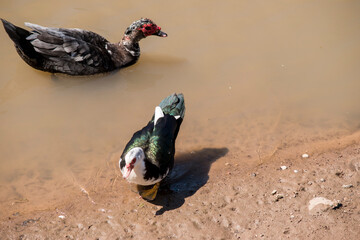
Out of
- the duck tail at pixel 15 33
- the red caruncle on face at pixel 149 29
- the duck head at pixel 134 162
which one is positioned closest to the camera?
the duck head at pixel 134 162

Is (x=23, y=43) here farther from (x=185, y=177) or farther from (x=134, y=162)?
(x=185, y=177)

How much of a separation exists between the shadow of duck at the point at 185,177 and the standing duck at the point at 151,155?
139mm

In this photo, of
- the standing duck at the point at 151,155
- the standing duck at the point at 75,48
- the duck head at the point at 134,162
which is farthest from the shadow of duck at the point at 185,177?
the standing duck at the point at 75,48

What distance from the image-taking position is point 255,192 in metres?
4.64

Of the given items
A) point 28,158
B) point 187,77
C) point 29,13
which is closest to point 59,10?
point 29,13

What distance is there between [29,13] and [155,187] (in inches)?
168

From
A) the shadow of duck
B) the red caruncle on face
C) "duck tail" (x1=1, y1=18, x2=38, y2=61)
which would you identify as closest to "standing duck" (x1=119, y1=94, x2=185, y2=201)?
the shadow of duck

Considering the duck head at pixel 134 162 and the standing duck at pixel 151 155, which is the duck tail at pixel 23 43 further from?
the duck head at pixel 134 162

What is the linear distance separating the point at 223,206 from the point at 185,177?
69 centimetres

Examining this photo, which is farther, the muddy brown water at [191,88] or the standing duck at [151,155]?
the muddy brown water at [191,88]

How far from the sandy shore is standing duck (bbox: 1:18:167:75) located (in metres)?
1.93

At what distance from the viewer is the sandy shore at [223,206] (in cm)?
419

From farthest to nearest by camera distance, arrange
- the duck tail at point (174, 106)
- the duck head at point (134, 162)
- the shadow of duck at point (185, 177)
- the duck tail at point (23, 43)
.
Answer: the duck tail at point (23, 43)
the duck tail at point (174, 106)
the shadow of duck at point (185, 177)
the duck head at point (134, 162)

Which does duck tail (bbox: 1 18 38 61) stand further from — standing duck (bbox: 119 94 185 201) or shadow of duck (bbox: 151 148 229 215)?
shadow of duck (bbox: 151 148 229 215)
